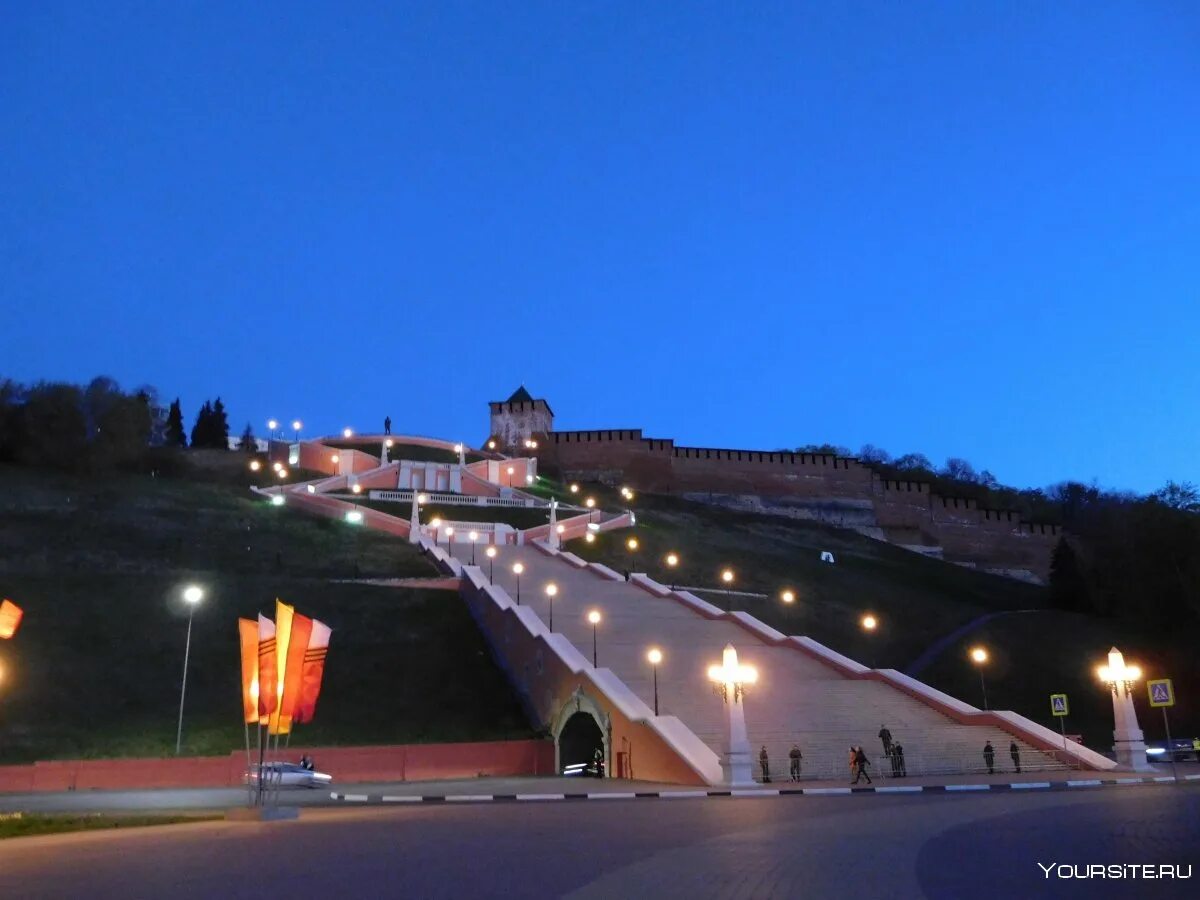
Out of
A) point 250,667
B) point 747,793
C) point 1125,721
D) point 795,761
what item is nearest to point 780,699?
point 795,761

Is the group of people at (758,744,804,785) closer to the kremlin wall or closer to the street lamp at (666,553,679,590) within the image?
the street lamp at (666,553,679,590)

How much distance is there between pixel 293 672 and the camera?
42.2 feet

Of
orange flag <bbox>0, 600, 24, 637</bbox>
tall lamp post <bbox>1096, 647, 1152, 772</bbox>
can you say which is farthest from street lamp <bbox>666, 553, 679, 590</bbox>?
orange flag <bbox>0, 600, 24, 637</bbox>

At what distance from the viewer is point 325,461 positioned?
2483 inches

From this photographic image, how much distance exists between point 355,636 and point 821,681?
517 inches

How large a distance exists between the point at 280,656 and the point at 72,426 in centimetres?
4337

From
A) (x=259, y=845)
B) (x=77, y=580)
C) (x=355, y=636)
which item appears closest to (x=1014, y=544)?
(x=355, y=636)

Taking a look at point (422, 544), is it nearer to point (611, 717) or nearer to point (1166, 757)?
point (611, 717)

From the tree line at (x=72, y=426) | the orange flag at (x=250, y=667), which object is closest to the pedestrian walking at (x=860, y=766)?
the orange flag at (x=250, y=667)

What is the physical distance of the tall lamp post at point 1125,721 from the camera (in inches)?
752

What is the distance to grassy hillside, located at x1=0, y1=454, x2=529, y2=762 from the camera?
2111cm

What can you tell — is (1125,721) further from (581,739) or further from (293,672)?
(293,672)

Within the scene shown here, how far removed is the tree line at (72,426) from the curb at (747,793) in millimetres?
39598

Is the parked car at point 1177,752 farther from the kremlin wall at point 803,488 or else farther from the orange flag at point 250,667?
the kremlin wall at point 803,488
